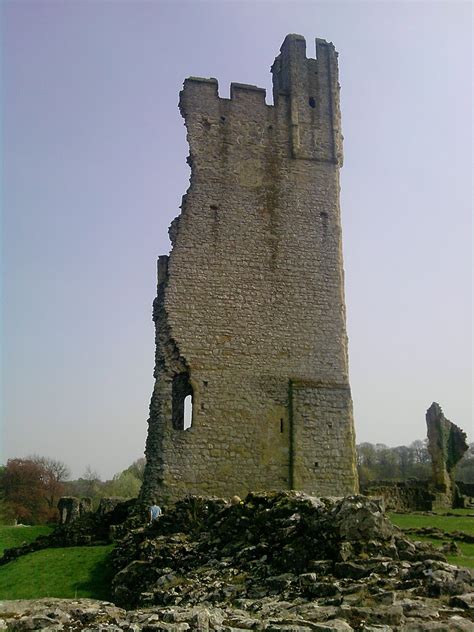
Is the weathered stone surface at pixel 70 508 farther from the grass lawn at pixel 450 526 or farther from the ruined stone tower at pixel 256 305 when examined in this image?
the grass lawn at pixel 450 526

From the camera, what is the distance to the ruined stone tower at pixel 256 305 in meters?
14.4

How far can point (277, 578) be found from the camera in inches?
279

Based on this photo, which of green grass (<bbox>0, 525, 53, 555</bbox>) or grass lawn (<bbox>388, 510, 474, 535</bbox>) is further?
green grass (<bbox>0, 525, 53, 555</bbox>)

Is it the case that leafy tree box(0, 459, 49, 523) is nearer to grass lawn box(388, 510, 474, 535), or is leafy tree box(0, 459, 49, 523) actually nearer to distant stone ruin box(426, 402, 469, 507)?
distant stone ruin box(426, 402, 469, 507)

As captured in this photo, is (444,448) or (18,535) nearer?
(18,535)

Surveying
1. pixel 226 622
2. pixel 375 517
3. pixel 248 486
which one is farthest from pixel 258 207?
pixel 226 622

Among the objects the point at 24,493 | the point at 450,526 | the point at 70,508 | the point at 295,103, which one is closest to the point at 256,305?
the point at 295,103

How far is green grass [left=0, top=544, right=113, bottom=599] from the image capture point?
34.1ft

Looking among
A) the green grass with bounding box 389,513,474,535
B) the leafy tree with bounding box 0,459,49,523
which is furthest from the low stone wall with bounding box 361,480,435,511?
the leafy tree with bounding box 0,459,49,523

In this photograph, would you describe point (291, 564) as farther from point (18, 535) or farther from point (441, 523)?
point (18, 535)

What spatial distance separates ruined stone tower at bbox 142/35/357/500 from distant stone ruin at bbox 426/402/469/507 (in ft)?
→ 39.7

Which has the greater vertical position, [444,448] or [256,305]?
[256,305]

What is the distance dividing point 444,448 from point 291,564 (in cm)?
2059

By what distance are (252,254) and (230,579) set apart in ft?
31.3
